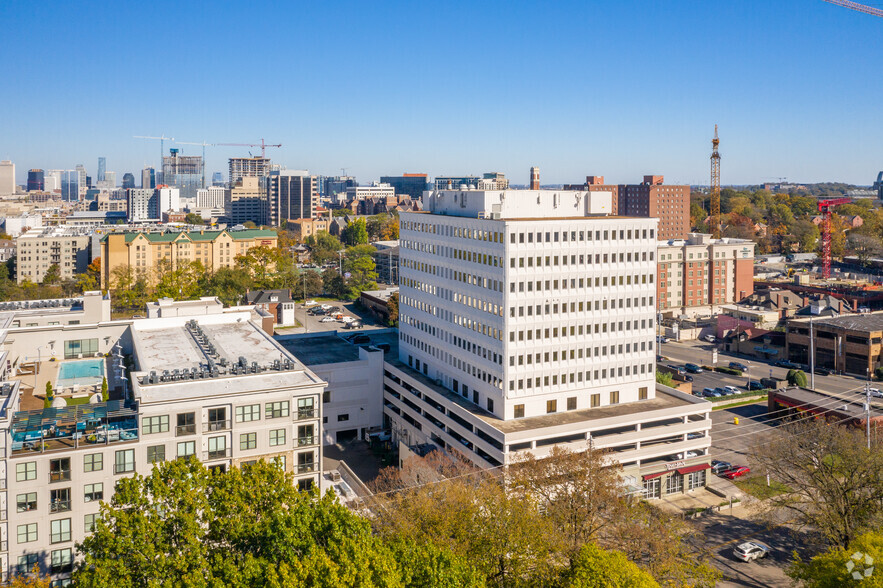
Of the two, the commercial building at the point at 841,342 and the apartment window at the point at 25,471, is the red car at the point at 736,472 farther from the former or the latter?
the apartment window at the point at 25,471

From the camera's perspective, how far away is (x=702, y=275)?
116 metres

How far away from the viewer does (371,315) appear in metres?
117

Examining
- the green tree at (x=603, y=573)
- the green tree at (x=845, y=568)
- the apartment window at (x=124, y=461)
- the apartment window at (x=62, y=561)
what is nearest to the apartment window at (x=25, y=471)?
the apartment window at (x=124, y=461)

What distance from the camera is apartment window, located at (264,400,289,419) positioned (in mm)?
37312

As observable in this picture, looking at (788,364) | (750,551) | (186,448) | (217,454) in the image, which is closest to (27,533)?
(186,448)

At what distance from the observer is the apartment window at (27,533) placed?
31.8m

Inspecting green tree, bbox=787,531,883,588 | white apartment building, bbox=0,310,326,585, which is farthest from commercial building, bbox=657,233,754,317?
green tree, bbox=787,531,883,588

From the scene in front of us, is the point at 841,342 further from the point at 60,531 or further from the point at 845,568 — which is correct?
the point at 60,531

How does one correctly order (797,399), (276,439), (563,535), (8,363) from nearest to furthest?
(563,535)
(276,439)
(8,363)
(797,399)

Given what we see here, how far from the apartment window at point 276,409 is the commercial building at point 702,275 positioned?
82.9 m

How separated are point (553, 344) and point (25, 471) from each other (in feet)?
104

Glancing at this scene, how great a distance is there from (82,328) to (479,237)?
2811 cm

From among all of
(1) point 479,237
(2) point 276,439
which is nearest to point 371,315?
(1) point 479,237

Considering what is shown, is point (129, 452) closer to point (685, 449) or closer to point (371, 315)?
point (685, 449)
